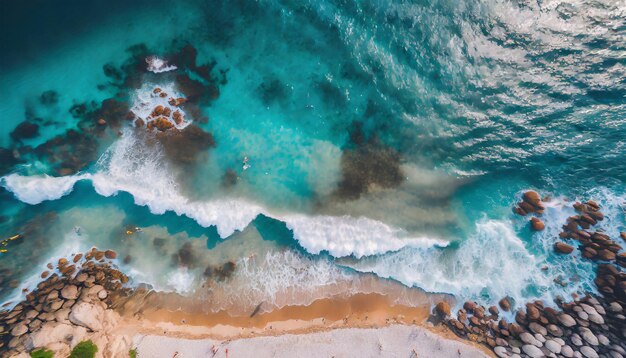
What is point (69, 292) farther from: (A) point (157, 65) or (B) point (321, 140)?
(B) point (321, 140)

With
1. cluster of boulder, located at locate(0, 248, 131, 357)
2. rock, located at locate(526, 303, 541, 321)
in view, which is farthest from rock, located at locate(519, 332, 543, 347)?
cluster of boulder, located at locate(0, 248, 131, 357)

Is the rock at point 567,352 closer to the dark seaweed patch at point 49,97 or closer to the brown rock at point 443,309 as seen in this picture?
the brown rock at point 443,309

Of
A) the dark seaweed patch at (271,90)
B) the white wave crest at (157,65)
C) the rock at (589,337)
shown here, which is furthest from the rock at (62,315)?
the rock at (589,337)

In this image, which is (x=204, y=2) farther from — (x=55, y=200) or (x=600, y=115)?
(x=600, y=115)

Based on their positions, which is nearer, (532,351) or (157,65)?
(532,351)

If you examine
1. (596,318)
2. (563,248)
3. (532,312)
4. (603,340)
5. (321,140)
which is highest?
(563,248)

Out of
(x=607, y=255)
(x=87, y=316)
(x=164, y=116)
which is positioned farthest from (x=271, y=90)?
(x=607, y=255)

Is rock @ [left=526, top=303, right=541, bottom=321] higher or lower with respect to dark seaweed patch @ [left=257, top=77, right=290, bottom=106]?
lower

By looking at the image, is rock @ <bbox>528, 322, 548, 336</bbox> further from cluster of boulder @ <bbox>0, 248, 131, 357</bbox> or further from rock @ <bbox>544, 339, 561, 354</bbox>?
cluster of boulder @ <bbox>0, 248, 131, 357</bbox>
